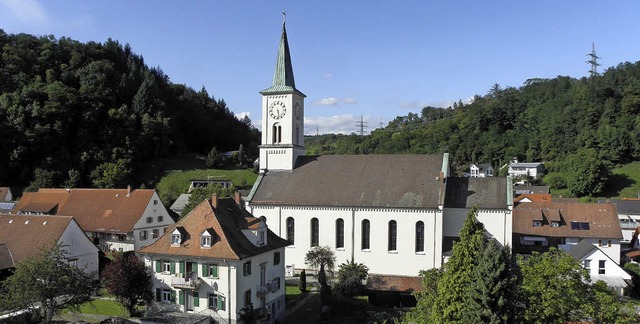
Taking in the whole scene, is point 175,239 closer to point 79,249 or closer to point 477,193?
point 79,249

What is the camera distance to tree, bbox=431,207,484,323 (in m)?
18.8

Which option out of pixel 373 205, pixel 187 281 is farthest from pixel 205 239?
pixel 373 205

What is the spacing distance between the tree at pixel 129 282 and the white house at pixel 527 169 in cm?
9179

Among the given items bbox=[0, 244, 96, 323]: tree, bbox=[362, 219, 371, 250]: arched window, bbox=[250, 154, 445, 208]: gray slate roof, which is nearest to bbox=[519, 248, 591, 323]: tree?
bbox=[250, 154, 445, 208]: gray slate roof

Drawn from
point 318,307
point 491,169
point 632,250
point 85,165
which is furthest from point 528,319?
point 491,169

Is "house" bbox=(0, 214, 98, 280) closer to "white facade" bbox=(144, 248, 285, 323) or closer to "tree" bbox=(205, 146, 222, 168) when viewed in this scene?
"white facade" bbox=(144, 248, 285, 323)

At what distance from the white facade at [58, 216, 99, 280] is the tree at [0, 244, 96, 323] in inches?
321

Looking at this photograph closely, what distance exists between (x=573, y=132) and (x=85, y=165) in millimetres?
108074

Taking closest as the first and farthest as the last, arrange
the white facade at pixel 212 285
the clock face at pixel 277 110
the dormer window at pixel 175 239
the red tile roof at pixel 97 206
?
the white facade at pixel 212 285
the dormer window at pixel 175 239
the clock face at pixel 277 110
the red tile roof at pixel 97 206

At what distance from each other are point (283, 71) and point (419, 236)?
2084cm

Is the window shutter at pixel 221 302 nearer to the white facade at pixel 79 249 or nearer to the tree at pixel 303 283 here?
the tree at pixel 303 283

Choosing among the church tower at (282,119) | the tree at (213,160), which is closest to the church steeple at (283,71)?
the church tower at (282,119)

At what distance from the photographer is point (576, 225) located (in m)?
47.2

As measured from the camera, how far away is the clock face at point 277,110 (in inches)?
1828
